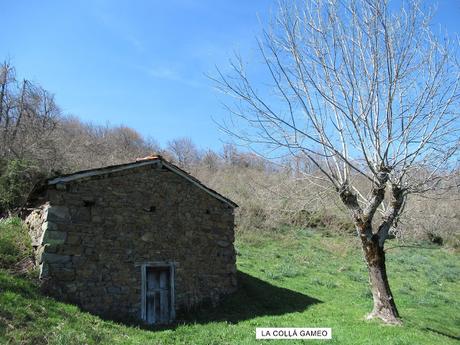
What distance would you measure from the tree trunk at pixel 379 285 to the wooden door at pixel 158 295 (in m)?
5.29

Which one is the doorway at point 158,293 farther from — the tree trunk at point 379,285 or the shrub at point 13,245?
the tree trunk at point 379,285

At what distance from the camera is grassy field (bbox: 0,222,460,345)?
319 inches

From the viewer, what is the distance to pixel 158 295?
1153 cm

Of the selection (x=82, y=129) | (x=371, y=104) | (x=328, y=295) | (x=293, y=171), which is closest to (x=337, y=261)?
(x=328, y=295)

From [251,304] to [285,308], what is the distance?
1022mm

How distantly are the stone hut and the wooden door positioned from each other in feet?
0.08

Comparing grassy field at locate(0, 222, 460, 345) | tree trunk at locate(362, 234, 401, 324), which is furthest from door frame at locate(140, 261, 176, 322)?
tree trunk at locate(362, 234, 401, 324)

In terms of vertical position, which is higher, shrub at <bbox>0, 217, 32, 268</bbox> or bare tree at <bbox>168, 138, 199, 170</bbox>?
bare tree at <bbox>168, 138, 199, 170</bbox>

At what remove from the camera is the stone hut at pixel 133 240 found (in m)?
10.1

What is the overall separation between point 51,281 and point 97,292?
1132 millimetres

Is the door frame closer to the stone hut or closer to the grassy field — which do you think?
the stone hut

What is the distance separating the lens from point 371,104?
977cm

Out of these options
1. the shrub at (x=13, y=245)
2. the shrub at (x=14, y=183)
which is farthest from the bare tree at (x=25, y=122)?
the shrub at (x=13, y=245)

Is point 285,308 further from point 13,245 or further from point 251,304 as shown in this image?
point 13,245
